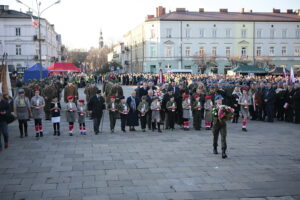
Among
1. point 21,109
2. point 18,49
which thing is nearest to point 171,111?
point 21,109

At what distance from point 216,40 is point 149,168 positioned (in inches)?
2391

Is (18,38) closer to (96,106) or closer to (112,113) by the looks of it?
(112,113)

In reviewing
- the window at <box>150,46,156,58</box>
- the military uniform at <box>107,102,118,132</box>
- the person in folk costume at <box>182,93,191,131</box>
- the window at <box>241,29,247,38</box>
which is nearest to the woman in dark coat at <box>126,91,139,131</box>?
the military uniform at <box>107,102,118,132</box>

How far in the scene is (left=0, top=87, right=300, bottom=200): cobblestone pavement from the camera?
7.40m

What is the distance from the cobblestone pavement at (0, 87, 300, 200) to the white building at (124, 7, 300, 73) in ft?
169

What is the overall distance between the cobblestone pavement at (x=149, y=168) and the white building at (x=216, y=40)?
169ft

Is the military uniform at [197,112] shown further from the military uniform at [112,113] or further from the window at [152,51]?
the window at [152,51]

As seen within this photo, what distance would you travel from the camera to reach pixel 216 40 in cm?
6719

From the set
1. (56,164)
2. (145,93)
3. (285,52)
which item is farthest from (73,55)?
(56,164)

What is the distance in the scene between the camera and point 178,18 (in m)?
65.7

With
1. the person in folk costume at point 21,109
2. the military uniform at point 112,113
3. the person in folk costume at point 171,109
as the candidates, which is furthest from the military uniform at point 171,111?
the person in folk costume at point 21,109

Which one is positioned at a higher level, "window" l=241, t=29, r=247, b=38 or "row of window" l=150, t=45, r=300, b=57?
"window" l=241, t=29, r=247, b=38

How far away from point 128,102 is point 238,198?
29.2 ft

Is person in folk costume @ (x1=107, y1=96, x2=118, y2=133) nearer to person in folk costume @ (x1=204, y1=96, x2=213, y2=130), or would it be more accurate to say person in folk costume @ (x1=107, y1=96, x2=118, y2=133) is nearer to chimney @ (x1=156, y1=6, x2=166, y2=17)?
person in folk costume @ (x1=204, y1=96, x2=213, y2=130)
